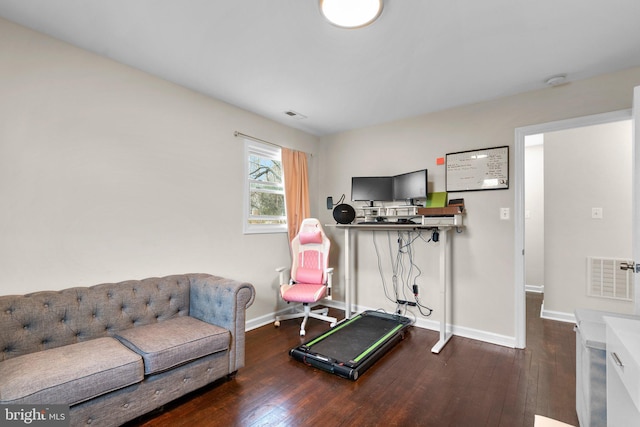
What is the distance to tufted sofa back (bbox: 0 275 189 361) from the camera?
5.62ft

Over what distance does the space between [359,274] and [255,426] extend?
2.42 metres

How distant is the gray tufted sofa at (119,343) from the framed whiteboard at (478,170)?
2.43 meters

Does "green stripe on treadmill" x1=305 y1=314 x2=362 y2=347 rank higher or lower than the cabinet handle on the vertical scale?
lower

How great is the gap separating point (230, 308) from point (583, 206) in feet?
13.6

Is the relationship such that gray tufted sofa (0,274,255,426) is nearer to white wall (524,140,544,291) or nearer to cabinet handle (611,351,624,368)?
cabinet handle (611,351,624,368)

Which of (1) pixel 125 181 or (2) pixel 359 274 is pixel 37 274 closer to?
(1) pixel 125 181

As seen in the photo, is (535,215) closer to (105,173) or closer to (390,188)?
(390,188)

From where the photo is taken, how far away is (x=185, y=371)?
191 centimetres

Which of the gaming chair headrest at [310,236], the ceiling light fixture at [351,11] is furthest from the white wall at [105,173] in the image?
the ceiling light fixture at [351,11]

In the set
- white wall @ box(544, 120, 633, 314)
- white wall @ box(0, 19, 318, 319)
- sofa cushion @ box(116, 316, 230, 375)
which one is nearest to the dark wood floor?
sofa cushion @ box(116, 316, 230, 375)

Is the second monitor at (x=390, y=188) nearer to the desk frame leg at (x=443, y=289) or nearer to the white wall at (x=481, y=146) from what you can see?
the white wall at (x=481, y=146)

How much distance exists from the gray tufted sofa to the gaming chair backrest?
1320mm

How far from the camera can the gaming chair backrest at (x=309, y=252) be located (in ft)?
11.6

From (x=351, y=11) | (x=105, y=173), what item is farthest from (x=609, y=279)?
(x=105, y=173)
